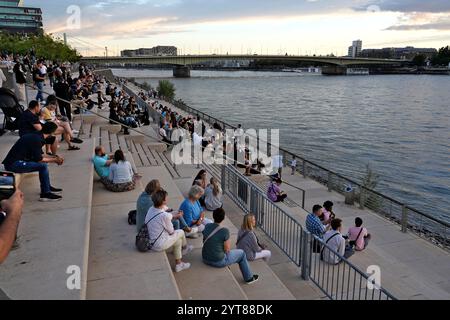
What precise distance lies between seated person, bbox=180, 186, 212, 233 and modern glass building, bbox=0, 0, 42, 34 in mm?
133683

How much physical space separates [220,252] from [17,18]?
144m

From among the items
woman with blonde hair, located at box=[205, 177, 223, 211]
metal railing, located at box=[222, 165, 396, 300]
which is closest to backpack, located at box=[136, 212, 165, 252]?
metal railing, located at box=[222, 165, 396, 300]

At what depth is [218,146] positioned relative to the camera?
19391 mm

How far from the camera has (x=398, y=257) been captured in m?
9.85

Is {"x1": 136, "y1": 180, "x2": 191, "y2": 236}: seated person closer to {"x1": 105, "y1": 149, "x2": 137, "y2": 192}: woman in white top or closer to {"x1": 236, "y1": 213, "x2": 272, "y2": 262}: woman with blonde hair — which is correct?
{"x1": 236, "y1": 213, "x2": 272, "y2": 262}: woman with blonde hair

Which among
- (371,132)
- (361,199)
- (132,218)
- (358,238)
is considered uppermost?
(132,218)

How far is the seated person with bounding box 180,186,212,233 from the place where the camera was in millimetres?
7359

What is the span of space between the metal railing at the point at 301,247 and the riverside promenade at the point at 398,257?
65 cm

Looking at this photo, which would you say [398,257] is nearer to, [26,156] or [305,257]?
[305,257]

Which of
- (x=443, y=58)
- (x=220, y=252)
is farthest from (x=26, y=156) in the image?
(x=443, y=58)

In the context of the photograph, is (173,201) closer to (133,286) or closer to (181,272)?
(181,272)

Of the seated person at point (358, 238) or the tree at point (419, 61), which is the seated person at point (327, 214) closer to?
the seated person at point (358, 238)

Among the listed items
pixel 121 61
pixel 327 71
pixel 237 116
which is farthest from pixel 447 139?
pixel 327 71

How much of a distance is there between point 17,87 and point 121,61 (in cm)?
8745
